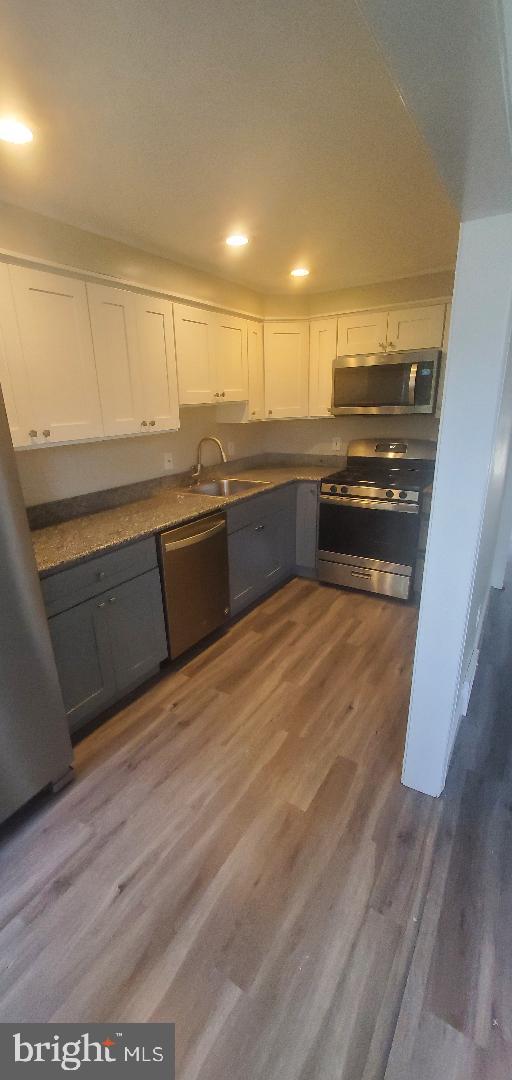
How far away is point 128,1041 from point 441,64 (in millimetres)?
2149

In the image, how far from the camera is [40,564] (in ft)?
5.58

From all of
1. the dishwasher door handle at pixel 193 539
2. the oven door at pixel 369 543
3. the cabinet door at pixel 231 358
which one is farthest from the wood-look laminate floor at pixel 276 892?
the cabinet door at pixel 231 358

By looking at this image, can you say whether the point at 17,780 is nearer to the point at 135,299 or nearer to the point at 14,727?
the point at 14,727

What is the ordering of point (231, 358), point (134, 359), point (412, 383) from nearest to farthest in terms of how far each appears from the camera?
point (134, 359) < point (412, 383) < point (231, 358)

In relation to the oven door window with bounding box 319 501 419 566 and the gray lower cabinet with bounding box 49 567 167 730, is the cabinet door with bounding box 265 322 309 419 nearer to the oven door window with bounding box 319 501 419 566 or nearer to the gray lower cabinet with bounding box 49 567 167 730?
the oven door window with bounding box 319 501 419 566

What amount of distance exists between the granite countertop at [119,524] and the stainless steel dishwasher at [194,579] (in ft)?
0.32

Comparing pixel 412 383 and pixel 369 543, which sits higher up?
pixel 412 383

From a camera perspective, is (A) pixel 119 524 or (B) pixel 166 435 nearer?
(A) pixel 119 524

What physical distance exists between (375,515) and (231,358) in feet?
5.21

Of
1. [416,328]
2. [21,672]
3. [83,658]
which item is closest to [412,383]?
[416,328]

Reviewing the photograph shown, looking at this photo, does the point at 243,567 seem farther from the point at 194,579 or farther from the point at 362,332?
the point at 362,332

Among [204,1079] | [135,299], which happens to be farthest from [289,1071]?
[135,299]

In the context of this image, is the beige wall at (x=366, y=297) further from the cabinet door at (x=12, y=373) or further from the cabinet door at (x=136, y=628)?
the cabinet door at (x=136, y=628)

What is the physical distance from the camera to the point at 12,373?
72.2 inches
